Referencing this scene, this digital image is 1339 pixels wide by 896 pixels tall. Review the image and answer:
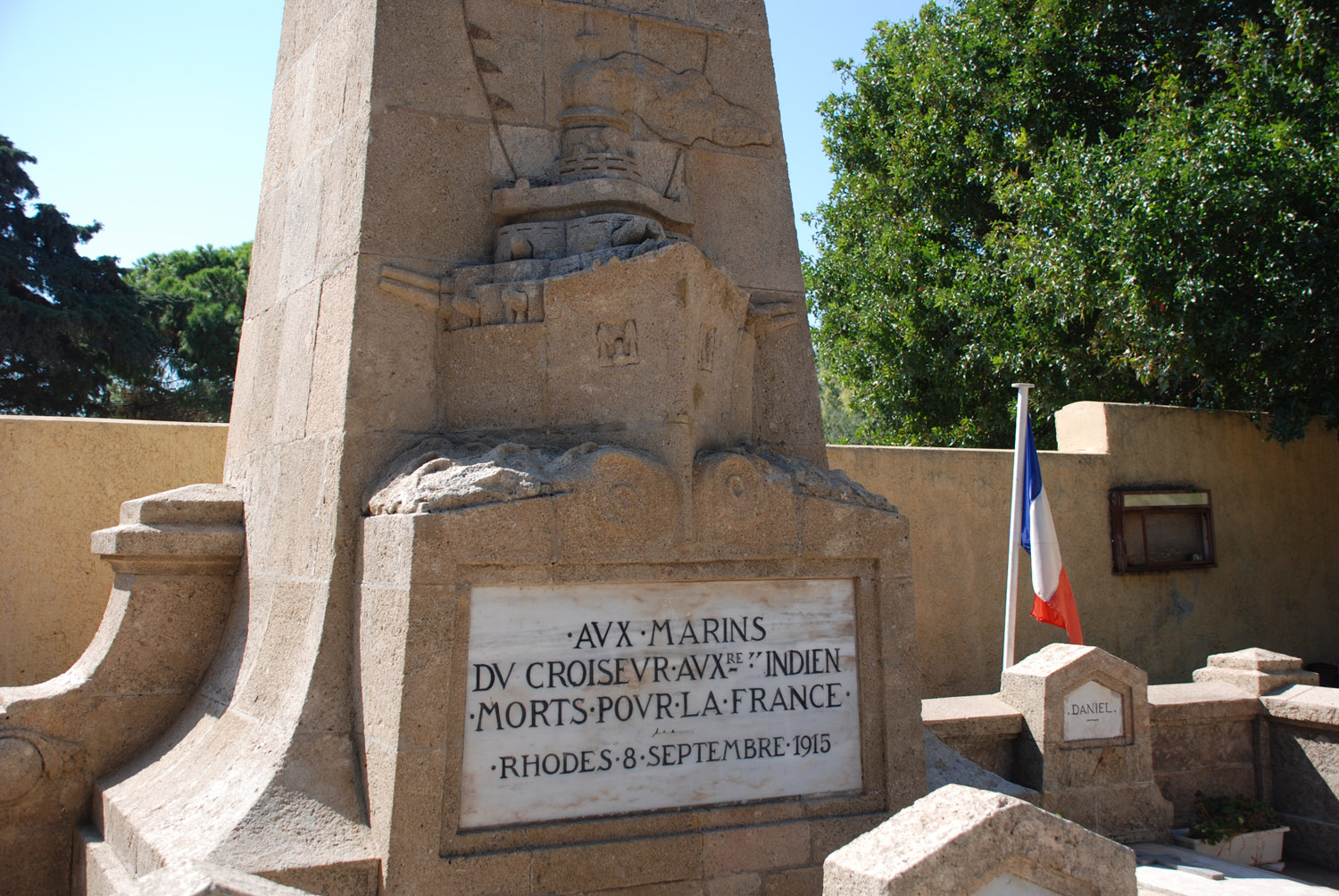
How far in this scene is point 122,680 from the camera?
395 centimetres

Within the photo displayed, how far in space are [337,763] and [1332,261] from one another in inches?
295

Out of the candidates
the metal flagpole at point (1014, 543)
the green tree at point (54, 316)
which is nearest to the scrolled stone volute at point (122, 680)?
the metal flagpole at point (1014, 543)

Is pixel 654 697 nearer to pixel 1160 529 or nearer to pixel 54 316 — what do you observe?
pixel 1160 529

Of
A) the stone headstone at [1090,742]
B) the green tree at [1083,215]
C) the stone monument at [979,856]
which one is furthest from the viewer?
the green tree at [1083,215]

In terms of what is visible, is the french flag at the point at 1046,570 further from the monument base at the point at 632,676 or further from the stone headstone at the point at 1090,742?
the monument base at the point at 632,676

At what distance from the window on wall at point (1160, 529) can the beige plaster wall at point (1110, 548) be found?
100mm

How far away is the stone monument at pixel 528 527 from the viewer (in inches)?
128

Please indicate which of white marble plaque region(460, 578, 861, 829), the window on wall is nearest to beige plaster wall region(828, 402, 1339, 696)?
the window on wall

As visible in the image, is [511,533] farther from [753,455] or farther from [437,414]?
[753,455]

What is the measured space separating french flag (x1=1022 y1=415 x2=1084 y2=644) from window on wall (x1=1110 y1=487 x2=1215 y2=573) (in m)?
2.36

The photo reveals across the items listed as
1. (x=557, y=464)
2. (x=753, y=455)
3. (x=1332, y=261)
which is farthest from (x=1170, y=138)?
(x=557, y=464)

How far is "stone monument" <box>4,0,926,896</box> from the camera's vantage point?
325 centimetres

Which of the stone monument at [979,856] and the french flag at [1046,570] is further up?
the french flag at [1046,570]

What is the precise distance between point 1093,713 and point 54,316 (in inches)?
663
